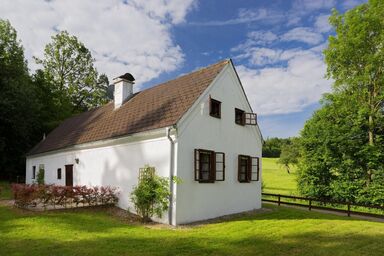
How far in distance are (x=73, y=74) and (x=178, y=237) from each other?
34.2 meters

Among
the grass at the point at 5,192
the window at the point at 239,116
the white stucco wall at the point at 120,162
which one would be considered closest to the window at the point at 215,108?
the window at the point at 239,116

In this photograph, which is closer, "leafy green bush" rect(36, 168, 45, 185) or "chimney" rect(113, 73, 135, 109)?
"chimney" rect(113, 73, 135, 109)

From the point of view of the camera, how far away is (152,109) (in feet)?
47.7

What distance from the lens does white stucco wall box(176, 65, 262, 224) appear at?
38.6 ft

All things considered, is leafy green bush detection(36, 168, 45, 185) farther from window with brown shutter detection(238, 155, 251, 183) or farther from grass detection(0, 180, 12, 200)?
window with brown shutter detection(238, 155, 251, 183)

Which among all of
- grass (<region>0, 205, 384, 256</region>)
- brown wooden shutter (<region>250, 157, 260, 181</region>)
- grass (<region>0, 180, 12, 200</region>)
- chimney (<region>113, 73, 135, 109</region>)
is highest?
chimney (<region>113, 73, 135, 109</region>)

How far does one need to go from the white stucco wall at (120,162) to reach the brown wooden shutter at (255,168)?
18.8 ft

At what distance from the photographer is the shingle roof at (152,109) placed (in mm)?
12953

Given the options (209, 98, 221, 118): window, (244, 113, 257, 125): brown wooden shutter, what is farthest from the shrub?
(244, 113, 257, 125): brown wooden shutter

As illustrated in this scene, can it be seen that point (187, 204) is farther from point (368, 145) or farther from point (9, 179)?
point (9, 179)

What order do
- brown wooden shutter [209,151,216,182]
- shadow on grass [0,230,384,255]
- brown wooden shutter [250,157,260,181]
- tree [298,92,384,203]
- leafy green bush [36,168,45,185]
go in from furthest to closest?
1. leafy green bush [36,168,45,185]
2. tree [298,92,384,203]
3. brown wooden shutter [250,157,260,181]
4. brown wooden shutter [209,151,216,182]
5. shadow on grass [0,230,384,255]

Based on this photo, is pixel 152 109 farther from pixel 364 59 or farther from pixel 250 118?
pixel 364 59

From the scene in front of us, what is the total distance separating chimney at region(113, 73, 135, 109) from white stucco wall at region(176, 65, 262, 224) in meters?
7.60

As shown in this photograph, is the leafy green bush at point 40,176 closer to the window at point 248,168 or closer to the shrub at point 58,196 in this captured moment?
the shrub at point 58,196
